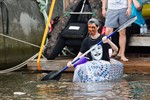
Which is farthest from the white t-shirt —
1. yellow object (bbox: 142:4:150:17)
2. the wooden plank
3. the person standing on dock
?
yellow object (bbox: 142:4:150:17)

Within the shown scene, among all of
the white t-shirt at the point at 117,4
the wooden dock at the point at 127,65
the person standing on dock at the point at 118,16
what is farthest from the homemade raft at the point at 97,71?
the white t-shirt at the point at 117,4

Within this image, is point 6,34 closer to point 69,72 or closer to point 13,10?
point 13,10

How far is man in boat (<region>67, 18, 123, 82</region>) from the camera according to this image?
8.52 m

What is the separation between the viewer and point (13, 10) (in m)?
11.2

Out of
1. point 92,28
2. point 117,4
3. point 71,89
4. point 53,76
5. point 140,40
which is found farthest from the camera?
point 140,40

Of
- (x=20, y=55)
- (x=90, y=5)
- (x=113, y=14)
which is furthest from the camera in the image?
(x=20, y=55)

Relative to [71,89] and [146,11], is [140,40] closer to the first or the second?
[146,11]

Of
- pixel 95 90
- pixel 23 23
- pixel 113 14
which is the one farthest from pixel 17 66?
pixel 95 90

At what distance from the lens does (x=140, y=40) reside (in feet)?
34.0

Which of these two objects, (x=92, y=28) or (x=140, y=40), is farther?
(x=140, y=40)

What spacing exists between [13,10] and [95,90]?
403 cm

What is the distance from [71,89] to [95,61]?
83 cm

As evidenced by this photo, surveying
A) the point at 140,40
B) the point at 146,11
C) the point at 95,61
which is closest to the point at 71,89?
the point at 95,61

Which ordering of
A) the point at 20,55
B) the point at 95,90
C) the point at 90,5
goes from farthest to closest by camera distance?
the point at 20,55, the point at 90,5, the point at 95,90
